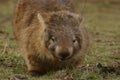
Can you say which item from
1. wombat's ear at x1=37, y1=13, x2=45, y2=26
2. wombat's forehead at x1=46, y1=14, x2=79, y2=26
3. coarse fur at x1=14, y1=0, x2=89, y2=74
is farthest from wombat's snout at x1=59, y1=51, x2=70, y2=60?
wombat's ear at x1=37, y1=13, x2=45, y2=26

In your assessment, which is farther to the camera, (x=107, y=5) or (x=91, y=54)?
(x=107, y=5)

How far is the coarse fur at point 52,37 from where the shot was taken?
7.04m

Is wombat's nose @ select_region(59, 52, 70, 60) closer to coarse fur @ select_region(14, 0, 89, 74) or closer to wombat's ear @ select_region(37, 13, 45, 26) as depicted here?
coarse fur @ select_region(14, 0, 89, 74)

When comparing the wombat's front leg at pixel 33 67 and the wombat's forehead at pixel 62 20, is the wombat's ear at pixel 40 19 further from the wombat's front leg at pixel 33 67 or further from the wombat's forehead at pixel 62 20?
the wombat's front leg at pixel 33 67

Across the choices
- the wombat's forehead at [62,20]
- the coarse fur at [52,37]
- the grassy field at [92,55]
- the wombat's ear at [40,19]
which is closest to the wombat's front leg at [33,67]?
the coarse fur at [52,37]

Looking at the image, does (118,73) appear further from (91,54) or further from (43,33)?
(91,54)

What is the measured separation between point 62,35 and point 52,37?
0.47 ft

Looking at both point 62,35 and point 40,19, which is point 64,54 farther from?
point 40,19

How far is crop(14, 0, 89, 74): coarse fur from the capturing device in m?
7.04

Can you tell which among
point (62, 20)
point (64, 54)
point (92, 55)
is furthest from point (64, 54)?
point (92, 55)

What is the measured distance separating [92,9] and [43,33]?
11.3 m

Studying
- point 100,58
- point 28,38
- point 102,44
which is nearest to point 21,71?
point 28,38

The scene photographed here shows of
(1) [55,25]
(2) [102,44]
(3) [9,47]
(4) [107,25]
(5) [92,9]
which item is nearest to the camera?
(1) [55,25]

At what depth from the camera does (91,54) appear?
9969mm
